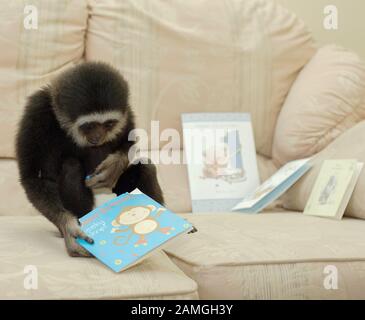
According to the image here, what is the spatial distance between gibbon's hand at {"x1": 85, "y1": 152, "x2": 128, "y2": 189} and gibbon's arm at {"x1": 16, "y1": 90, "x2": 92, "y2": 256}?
10 cm

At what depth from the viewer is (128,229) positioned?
4.38ft

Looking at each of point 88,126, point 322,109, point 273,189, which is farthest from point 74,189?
point 322,109

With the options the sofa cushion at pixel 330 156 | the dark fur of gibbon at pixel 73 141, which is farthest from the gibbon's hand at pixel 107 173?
the sofa cushion at pixel 330 156

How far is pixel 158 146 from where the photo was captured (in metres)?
2.26

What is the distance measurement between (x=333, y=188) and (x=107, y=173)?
2.57 feet

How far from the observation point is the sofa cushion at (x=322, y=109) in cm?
224

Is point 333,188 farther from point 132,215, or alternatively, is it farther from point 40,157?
point 40,157

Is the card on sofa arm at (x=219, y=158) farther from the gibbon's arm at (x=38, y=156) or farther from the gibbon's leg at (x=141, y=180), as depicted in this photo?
the gibbon's arm at (x=38, y=156)

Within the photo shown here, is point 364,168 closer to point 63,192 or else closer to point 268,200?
point 268,200

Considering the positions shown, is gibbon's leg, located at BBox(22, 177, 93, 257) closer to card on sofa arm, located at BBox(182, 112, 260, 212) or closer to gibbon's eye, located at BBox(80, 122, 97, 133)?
gibbon's eye, located at BBox(80, 122, 97, 133)

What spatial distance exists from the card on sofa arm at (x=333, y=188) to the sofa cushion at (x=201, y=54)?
0.42 meters

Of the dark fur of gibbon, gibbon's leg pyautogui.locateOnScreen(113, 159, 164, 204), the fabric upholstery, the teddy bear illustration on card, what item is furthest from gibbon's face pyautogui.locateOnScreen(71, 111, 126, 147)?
the fabric upholstery
